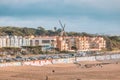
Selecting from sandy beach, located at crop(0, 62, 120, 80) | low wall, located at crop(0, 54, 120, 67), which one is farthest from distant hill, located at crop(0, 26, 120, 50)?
sandy beach, located at crop(0, 62, 120, 80)

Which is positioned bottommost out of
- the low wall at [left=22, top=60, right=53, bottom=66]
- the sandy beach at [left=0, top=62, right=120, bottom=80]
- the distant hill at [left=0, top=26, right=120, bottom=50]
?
the sandy beach at [left=0, top=62, right=120, bottom=80]

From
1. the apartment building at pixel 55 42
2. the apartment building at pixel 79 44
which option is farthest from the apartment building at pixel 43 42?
the apartment building at pixel 79 44

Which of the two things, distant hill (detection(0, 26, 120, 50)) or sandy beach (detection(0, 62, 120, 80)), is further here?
distant hill (detection(0, 26, 120, 50))

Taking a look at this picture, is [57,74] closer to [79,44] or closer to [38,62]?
[38,62]

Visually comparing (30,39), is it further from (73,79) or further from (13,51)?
(73,79)

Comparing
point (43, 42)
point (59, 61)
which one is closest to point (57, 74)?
point (59, 61)

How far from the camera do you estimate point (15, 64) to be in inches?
2269

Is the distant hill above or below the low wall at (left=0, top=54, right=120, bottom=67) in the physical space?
above

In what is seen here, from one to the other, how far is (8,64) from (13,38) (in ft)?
160

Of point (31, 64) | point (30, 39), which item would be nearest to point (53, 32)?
point (30, 39)

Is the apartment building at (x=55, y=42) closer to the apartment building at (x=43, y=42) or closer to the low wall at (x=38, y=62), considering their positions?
the apartment building at (x=43, y=42)

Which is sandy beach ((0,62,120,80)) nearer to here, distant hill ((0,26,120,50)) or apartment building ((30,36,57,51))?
apartment building ((30,36,57,51))

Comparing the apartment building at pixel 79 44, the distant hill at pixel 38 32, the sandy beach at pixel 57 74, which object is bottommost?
the sandy beach at pixel 57 74

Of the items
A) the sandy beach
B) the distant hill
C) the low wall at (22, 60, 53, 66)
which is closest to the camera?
the sandy beach
